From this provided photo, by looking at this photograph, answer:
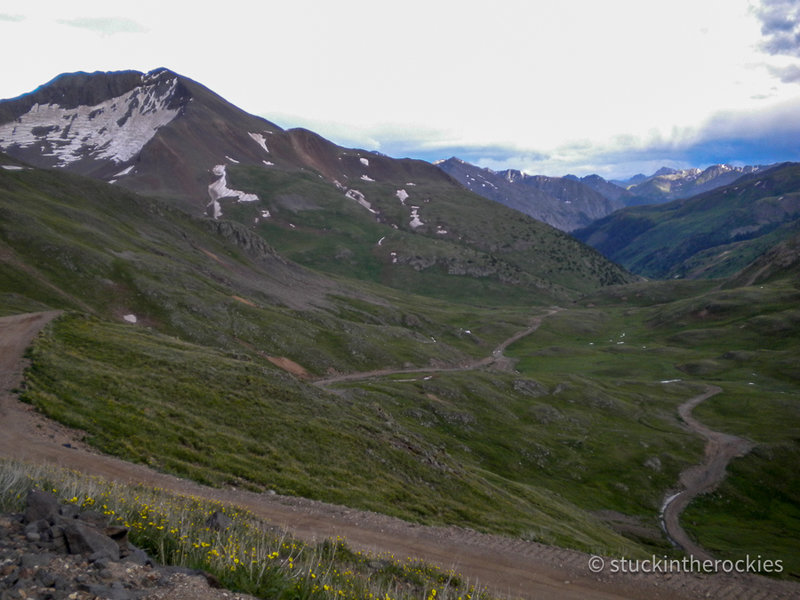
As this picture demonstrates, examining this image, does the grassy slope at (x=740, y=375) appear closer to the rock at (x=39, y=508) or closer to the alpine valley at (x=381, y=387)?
the alpine valley at (x=381, y=387)

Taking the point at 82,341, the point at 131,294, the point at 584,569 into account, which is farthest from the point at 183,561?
the point at 131,294

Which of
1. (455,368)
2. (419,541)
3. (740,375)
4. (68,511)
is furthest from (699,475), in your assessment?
(68,511)

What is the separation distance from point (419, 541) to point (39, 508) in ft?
54.0

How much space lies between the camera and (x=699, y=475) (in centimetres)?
7294

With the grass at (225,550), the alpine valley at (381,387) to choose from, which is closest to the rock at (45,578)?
the grass at (225,550)

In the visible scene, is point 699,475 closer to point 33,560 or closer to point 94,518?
point 94,518

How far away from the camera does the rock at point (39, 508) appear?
10.7 m

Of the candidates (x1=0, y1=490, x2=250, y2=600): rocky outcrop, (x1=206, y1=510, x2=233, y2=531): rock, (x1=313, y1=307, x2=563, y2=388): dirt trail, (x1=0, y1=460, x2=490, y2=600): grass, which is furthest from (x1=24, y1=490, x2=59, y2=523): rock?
(x1=313, y1=307, x2=563, y2=388): dirt trail

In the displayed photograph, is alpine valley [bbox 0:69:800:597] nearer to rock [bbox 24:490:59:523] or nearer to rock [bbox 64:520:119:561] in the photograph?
rock [bbox 24:490:59:523]

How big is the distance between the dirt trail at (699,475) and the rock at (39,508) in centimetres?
5810

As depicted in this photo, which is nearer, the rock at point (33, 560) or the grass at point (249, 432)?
the rock at point (33, 560)

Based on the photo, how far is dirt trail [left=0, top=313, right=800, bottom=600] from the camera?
20609 millimetres

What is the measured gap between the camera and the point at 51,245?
79.0 metres

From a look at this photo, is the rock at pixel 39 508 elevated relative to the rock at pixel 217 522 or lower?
elevated
